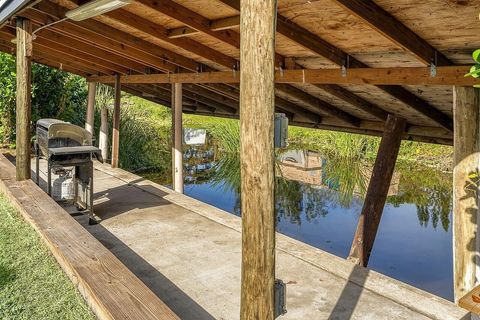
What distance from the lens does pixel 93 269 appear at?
2.94m

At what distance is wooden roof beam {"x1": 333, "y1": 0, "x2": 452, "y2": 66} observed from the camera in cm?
285

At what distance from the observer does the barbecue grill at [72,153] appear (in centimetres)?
480

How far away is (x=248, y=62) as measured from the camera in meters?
1.76

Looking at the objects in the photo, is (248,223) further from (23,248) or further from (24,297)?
(23,248)

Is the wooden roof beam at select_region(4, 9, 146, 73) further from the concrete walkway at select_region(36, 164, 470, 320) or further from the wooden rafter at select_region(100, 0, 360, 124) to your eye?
the concrete walkway at select_region(36, 164, 470, 320)

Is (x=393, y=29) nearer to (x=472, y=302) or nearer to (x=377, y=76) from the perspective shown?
(x=377, y=76)

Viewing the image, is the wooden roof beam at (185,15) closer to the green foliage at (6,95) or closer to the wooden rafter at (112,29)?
the wooden rafter at (112,29)

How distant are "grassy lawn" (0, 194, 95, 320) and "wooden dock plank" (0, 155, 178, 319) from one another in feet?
0.25

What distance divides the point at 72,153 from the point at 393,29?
3.61 meters

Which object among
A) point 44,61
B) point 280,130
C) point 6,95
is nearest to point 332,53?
point 280,130

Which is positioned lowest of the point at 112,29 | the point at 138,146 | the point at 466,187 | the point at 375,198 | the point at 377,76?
the point at 375,198

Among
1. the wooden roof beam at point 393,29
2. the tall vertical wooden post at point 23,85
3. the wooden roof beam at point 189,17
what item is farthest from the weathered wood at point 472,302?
the tall vertical wooden post at point 23,85

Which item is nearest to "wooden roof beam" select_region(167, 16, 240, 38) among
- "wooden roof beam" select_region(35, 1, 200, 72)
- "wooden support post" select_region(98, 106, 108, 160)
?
"wooden roof beam" select_region(35, 1, 200, 72)

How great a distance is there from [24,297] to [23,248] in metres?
0.95
